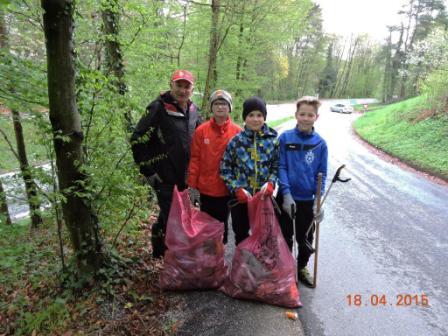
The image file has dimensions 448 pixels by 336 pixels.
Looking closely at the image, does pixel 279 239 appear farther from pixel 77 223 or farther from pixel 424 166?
pixel 424 166

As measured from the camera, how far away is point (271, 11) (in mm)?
9211

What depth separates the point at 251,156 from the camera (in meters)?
3.03

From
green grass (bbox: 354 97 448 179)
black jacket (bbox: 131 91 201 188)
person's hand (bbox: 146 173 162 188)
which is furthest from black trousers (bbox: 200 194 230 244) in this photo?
green grass (bbox: 354 97 448 179)

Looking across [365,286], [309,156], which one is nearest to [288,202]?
[309,156]

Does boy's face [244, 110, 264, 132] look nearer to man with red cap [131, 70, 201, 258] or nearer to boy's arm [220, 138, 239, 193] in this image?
boy's arm [220, 138, 239, 193]

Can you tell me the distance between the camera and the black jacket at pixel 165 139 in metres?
2.98

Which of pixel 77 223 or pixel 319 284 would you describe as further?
pixel 319 284

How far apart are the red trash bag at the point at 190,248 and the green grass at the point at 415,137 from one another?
848 cm

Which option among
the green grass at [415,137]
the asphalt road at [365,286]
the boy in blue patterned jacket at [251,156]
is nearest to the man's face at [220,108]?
the boy in blue patterned jacket at [251,156]

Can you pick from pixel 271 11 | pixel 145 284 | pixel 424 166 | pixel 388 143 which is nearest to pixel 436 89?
pixel 388 143

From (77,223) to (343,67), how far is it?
57.8 m

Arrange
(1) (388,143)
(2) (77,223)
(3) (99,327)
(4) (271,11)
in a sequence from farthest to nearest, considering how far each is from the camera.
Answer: (1) (388,143) < (4) (271,11) < (2) (77,223) < (3) (99,327)

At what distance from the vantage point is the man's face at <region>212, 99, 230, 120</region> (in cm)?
300
